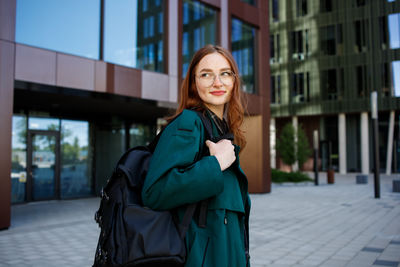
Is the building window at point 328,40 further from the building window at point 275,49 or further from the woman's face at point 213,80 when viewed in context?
the woman's face at point 213,80

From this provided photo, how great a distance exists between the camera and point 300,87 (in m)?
34.3

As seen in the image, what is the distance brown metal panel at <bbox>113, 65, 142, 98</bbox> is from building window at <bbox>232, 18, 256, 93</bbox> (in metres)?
5.09

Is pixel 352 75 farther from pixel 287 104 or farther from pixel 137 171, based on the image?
pixel 137 171

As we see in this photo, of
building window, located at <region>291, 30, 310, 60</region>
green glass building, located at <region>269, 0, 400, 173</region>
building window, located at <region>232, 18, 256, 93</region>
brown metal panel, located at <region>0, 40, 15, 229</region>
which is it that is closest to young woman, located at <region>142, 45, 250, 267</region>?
brown metal panel, located at <region>0, 40, 15, 229</region>

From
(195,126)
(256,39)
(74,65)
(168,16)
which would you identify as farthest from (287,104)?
(195,126)

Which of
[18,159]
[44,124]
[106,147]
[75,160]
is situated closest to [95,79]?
[44,124]

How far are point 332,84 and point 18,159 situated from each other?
2757 centimetres

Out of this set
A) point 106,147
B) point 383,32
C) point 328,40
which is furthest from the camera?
point 328,40

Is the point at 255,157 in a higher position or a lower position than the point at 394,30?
lower

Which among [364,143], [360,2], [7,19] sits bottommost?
[364,143]

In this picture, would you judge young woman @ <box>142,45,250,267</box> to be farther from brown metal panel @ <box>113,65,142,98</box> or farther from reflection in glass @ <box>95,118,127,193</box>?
reflection in glass @ <box>95,118,127,193</box>

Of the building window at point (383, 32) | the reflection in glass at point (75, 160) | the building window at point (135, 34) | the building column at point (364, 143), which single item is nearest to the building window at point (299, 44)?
the building window at point (383, 32)

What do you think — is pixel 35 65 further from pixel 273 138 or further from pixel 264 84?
pixel 273 138

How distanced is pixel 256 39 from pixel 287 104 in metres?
20.1
